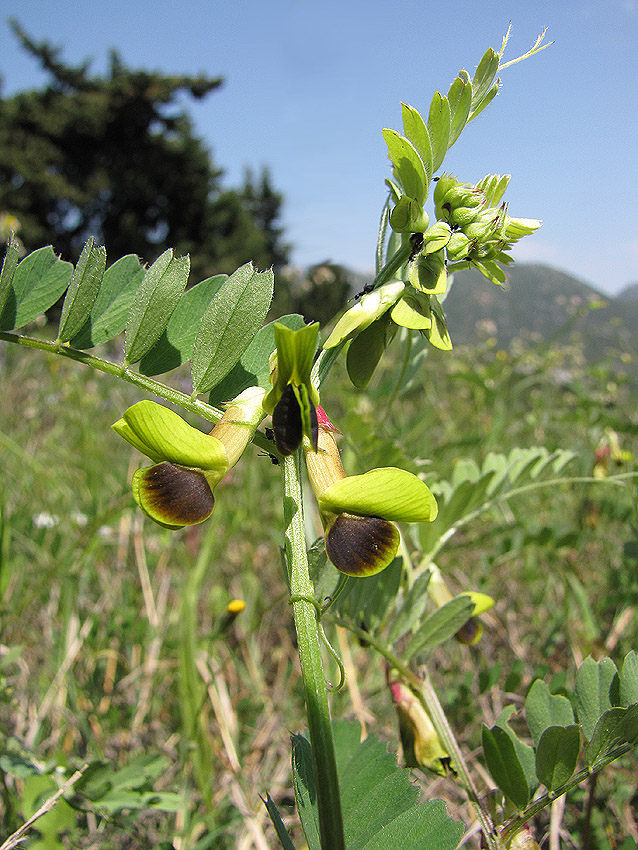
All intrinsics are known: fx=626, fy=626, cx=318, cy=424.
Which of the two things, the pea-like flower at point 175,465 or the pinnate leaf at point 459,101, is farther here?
the pinnate leaf at point 459,101

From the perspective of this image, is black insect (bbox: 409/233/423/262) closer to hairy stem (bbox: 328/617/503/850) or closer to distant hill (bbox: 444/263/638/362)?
hairy stem (bbox: 328/617/503/850)

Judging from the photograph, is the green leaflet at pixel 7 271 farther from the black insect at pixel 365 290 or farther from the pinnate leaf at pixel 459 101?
the pinnate leaf at pixel 459 101

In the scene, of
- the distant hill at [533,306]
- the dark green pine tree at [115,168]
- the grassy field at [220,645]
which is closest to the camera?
the grassy field at [220,645]

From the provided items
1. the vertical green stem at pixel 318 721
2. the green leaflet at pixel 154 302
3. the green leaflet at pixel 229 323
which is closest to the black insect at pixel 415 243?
the green leaflet at pixel 229 323

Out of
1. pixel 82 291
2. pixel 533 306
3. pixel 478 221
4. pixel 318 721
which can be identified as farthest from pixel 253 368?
pixel 533 306

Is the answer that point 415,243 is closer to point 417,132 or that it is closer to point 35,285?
point 417,132

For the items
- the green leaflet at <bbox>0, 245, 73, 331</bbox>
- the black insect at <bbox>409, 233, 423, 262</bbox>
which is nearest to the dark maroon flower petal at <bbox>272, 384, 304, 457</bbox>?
the black insect at <bbox>409, 233, 423, 262</bbox>
